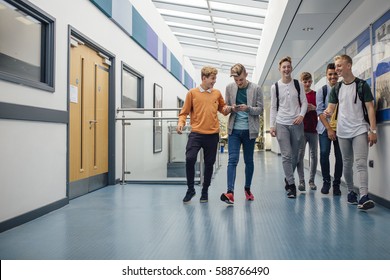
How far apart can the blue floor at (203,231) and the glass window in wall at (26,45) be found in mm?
1198

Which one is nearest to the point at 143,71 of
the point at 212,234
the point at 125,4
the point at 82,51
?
the point at 125,4

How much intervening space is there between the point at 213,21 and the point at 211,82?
620cm

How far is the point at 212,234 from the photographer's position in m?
2.42

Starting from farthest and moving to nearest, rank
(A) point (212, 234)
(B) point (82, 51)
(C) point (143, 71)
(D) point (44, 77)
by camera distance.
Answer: (C) point (143, 71) < (B) point (82, 51) < (D) point (44, 77) < (A) point (212, 234)

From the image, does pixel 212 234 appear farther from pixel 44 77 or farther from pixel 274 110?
pixel 44 77

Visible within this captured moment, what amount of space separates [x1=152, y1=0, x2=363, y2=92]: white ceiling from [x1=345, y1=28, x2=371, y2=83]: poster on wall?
46 centimetres

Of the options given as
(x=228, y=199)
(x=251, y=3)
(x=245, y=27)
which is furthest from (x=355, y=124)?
(x=245, y=27)

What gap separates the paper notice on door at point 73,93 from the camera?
385 cm

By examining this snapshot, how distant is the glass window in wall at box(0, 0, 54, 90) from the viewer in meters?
2.78

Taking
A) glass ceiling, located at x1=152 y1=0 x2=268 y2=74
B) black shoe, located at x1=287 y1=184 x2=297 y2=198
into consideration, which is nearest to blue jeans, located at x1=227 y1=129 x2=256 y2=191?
black shoe, located at x1=287 y1=184 x2=297 y2=198

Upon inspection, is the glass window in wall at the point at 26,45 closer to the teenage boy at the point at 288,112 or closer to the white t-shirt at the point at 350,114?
the teenage boy at the point at 288,112

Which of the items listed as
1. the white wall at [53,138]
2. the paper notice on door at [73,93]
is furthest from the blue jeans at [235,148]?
the paper notice on door at [73,93]

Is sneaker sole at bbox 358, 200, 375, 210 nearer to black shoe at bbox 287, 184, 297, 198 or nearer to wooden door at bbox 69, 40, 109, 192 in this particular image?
black shoe at bbox 287, 184, 297, 198

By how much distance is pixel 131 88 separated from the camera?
6051 millimetres
